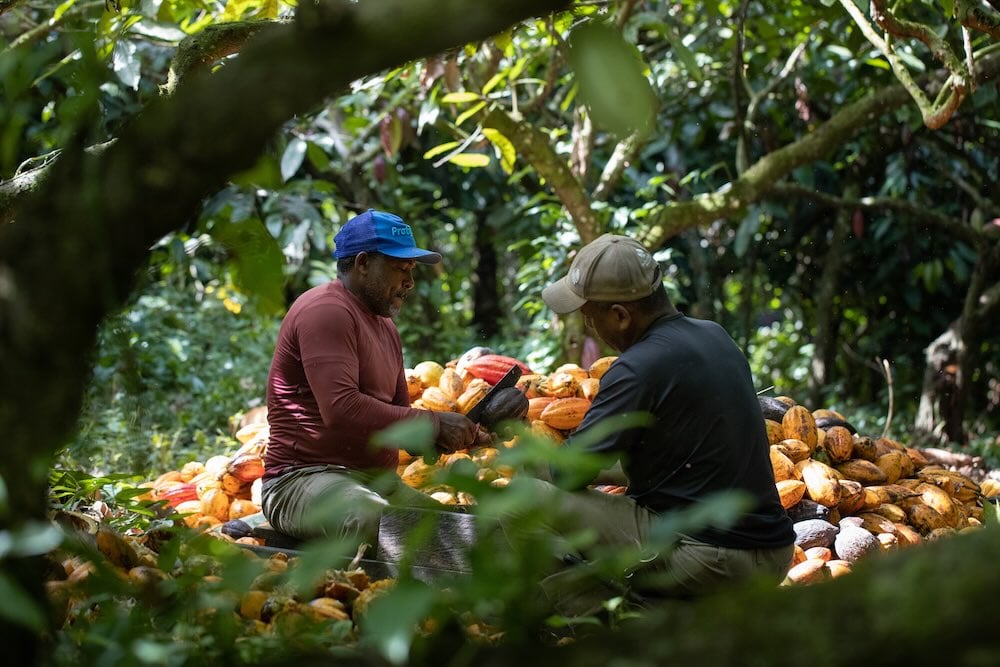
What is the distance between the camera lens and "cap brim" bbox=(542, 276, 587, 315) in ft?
9.59

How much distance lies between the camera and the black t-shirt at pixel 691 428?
268 cm

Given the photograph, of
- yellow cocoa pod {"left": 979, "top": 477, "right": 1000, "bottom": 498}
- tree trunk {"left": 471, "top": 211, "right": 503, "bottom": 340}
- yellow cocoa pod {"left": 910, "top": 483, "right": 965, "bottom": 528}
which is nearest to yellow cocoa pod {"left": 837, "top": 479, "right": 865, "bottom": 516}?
yellow cocoa pod {"left": 910, "top": 483, "right": 965, "bottom": 528}

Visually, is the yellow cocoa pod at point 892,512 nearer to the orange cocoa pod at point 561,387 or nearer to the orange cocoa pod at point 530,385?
the orange cocoa pod at point 561,387

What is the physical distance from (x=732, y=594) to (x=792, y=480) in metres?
2.76

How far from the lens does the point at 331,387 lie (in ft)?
10.8

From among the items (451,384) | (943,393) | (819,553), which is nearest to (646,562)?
(819,553)

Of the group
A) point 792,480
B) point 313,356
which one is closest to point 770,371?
point 792,480

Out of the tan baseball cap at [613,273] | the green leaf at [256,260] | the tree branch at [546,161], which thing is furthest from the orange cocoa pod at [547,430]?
the green leaf at [256,260]

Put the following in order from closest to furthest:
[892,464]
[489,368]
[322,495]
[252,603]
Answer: [252,603], [322,495], [892,464], [489,368]

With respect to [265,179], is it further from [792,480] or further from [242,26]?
[792,480]

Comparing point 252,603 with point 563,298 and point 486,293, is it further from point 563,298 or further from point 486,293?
point 486,293

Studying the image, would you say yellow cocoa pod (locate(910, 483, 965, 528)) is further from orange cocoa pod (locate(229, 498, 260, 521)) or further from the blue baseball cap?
orange cocoa pod (locate(229, 498, 260, 521))

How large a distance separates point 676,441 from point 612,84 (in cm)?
176

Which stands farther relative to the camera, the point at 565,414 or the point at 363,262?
the point at 565,414
